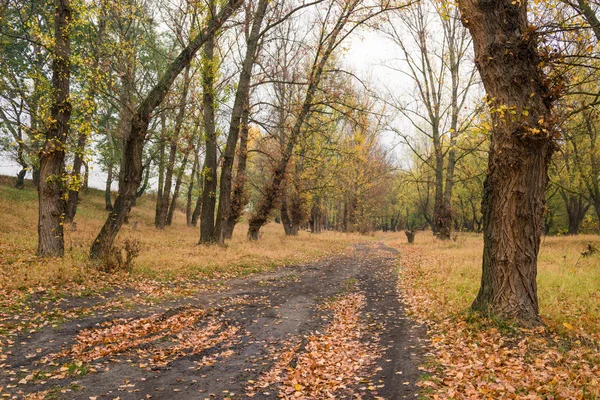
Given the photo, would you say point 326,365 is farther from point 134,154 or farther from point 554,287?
point 134,154

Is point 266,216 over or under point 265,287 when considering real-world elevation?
over

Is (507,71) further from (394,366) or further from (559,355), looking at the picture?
(394,366)

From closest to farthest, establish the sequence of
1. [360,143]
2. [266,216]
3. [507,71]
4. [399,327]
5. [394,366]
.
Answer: [394,366] < [507,71] < [399,327] < [266,216] < [360,143]

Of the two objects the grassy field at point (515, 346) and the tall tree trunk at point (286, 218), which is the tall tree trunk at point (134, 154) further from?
the tall tree trunk at point (286, 218)

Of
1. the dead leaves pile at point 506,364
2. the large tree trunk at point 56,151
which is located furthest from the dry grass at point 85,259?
the dead leaves pile at point 506,364

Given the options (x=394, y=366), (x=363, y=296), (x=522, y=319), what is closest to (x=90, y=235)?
(x=363, y=296)

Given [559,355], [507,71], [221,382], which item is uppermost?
[507,71]

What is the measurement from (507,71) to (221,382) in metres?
6.43

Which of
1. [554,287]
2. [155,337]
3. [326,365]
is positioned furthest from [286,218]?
[326,365]

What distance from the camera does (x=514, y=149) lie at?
612 cm

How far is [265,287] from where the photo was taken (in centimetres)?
1084

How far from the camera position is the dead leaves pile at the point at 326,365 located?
4.66 meters

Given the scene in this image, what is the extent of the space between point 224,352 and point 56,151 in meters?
8.24

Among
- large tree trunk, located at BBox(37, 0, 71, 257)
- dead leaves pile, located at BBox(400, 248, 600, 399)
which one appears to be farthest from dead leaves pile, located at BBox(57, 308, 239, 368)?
large tree trunk, located at BBox(37, 0, 71, 257)
